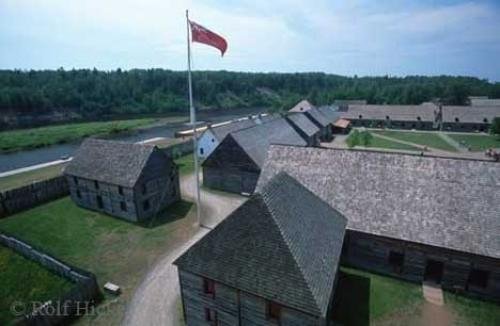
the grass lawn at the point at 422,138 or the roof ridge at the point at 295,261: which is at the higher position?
the roof ridge at the point at 295,261

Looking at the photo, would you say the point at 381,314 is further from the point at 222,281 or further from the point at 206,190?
the point at 206,190

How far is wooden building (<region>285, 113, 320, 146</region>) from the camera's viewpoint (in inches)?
1986

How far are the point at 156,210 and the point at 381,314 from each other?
20415 millimetres

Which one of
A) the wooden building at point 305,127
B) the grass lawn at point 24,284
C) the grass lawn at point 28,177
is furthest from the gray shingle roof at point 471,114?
the grass lawn at point 24,284

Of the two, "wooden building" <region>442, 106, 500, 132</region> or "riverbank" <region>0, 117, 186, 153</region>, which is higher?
"wooden building" <region>442, 106, 500, 132</region>

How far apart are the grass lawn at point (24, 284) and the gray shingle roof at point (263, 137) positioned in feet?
66.1

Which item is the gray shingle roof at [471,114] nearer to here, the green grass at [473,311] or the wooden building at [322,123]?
the wooden building at [322,123]

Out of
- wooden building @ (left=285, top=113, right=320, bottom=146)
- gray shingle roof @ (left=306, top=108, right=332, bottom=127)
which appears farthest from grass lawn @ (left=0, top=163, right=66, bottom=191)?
gray shingle roof @ (left=306, top=108, right=332, bottom=127)

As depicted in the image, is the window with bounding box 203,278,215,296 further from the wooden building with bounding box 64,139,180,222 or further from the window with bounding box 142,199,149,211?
the window with bounding box 142,199,149,211

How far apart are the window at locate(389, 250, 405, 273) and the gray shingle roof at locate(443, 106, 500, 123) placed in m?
61.8

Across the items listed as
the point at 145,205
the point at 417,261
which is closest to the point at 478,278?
the point at 417,261

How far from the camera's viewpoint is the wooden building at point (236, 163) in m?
32.2

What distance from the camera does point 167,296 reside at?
17.3 metres

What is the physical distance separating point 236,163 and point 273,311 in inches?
829
